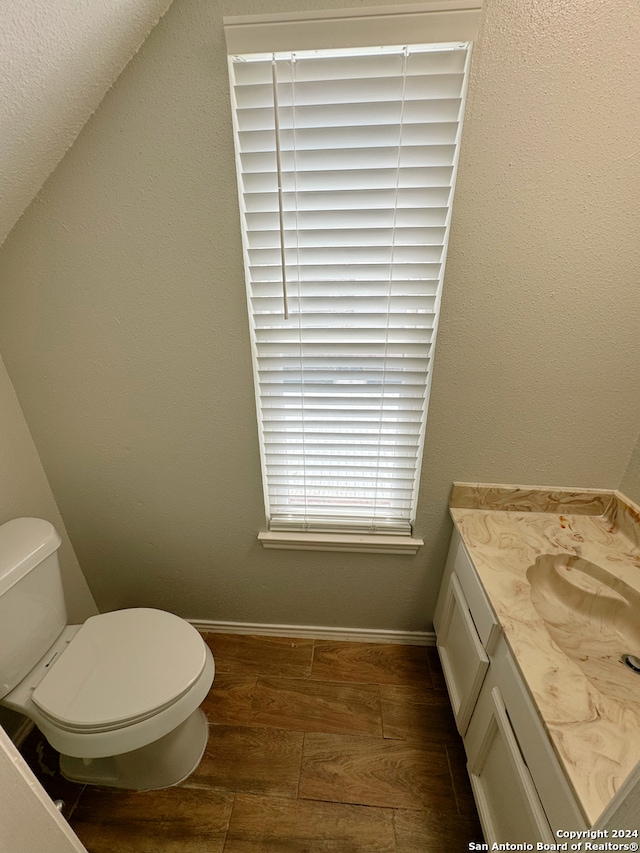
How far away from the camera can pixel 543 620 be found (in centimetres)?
92

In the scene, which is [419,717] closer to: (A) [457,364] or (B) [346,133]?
(A) [457,364]

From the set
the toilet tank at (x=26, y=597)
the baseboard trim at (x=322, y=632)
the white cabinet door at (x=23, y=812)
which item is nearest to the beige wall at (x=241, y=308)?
the baseboard trim at (x=322, y=632)

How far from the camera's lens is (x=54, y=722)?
98 centimetres

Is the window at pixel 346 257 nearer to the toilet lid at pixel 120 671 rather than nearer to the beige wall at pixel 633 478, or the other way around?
the toilet lid at pixel 120 671

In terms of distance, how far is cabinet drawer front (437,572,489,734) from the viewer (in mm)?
1028

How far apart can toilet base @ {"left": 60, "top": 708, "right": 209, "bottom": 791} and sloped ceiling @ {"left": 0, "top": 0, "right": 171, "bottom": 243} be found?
5.20 ft

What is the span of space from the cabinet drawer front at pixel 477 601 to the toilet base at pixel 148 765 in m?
0.97

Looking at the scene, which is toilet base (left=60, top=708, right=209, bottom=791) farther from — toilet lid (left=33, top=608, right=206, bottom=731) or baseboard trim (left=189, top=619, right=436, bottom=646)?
baseboard trim (left=189, top=619, right=436, bottom=646)

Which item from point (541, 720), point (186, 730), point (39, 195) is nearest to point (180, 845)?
point (186, 730)

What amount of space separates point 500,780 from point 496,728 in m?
0.11

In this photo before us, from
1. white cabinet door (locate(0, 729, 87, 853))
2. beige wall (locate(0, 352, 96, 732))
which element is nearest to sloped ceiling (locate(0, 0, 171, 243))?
beige wall (locate(0, 352, 96, 732))

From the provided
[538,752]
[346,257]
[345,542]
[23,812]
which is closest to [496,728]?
[538,752]

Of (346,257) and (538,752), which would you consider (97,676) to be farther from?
(346,257)

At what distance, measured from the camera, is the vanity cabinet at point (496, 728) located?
0.70 m
